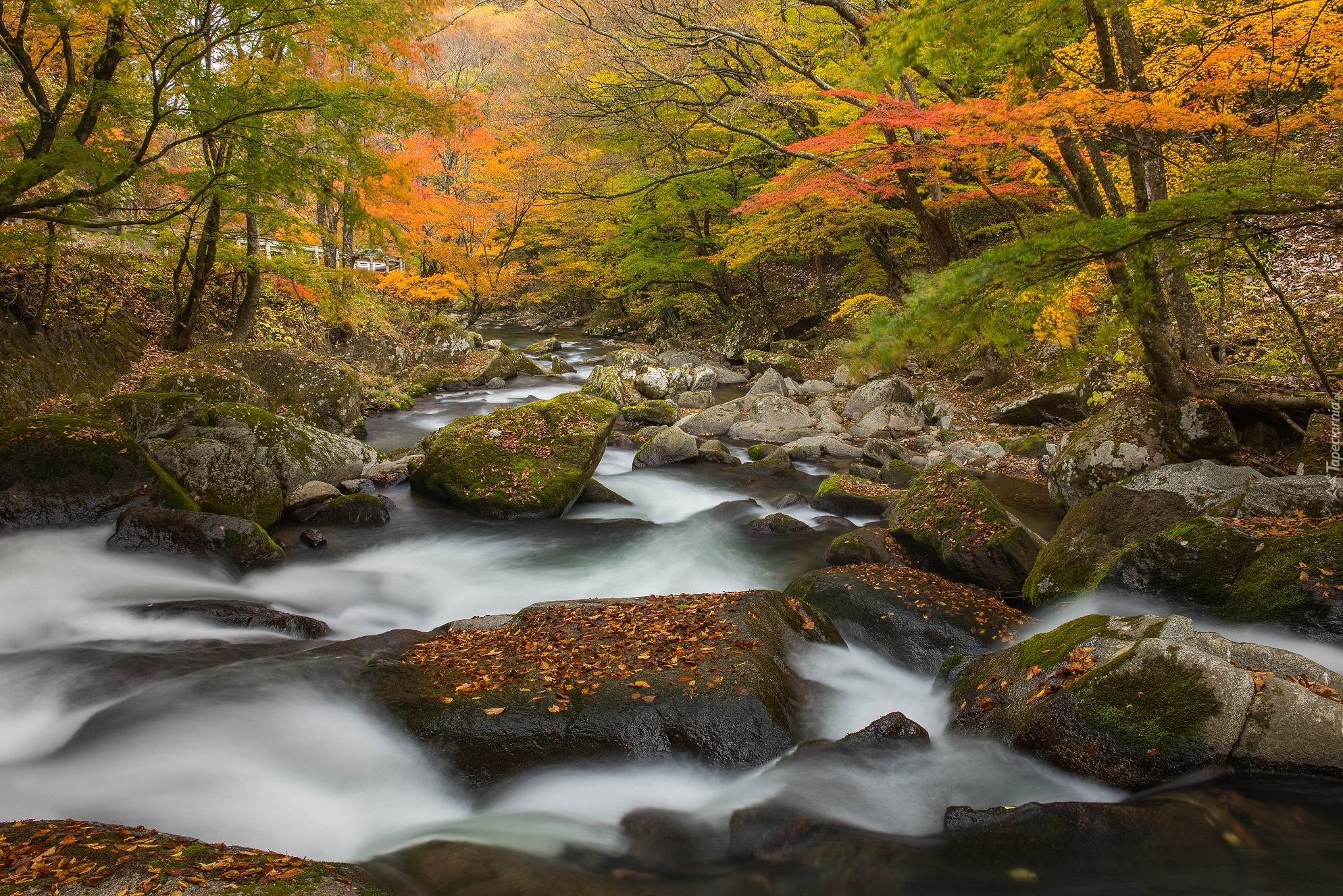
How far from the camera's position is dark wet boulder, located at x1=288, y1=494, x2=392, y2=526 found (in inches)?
355

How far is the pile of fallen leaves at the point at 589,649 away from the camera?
4.44 metres

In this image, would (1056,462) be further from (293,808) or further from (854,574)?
(293,808)

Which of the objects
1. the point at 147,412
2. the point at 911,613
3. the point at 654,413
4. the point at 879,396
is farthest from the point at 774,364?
the point at 147,412

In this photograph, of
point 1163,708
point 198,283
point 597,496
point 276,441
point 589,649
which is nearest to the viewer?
point 1163,708

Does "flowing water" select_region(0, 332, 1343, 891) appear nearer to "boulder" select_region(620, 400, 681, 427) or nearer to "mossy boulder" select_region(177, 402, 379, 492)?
"mossy boulder" select_region(177, 402, 379, 492)

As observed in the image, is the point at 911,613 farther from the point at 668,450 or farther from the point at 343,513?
the point at 668,450

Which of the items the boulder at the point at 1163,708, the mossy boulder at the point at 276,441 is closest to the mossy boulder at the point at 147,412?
the mossy boulder at the point at 276,441

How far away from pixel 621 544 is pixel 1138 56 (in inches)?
316

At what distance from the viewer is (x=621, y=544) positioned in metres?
9.09

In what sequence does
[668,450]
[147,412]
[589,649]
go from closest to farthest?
[589,649] → [147,412] → [668,450]

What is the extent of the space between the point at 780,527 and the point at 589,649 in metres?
4.73

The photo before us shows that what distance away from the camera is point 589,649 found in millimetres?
4934

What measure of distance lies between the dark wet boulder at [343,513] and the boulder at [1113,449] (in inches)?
362

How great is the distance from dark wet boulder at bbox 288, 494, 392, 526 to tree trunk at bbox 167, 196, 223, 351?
4.79 m
